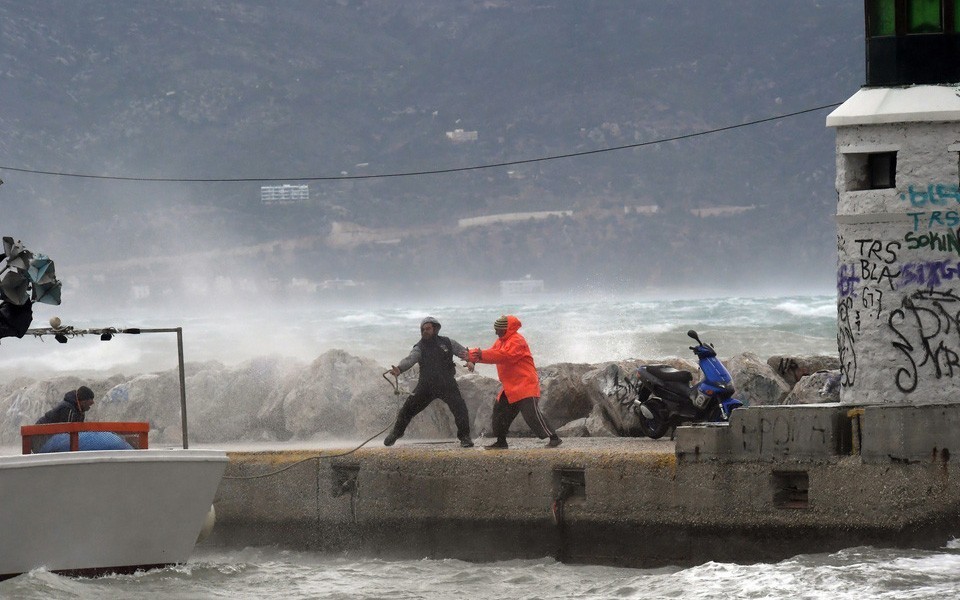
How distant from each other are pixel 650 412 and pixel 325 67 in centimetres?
17262

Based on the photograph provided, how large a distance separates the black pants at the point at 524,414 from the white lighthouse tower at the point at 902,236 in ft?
10.4

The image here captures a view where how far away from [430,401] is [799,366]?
4.65 meters

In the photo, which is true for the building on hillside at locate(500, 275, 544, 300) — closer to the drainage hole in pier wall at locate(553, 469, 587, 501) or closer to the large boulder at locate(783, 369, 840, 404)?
the large boulder at locate(783, 369, 840, 404)

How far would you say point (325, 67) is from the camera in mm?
184500

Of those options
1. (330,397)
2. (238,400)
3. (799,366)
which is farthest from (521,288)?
(799,366)

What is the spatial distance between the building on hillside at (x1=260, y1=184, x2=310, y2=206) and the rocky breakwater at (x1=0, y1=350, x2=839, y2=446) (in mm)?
140543

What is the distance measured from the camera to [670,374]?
1556 cm

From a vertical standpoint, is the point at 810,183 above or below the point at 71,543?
above

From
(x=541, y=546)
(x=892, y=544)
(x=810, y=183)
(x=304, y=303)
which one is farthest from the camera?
(x=810, y=183)

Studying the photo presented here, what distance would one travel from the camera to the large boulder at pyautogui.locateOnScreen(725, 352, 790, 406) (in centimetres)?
1664

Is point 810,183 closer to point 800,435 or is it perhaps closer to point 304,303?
point 304,303

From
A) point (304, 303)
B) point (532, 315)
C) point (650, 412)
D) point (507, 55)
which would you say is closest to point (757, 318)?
point (532, 315)

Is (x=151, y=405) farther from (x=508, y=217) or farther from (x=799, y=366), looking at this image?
(x=508, y=217)

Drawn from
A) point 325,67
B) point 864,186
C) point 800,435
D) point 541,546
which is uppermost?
point 325,67
